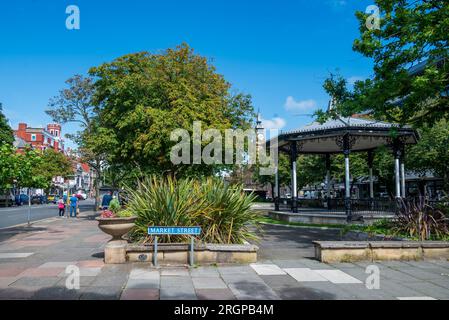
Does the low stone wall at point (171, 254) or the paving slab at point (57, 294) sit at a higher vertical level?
the low stone wall at point (171, 254)

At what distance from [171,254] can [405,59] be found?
9.81 metres

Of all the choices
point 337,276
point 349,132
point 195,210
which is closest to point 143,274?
point 195,210

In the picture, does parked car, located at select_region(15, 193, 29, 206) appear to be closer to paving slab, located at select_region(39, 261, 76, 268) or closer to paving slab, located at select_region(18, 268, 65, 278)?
paving slab, located at select_region(39, 261, 76, 268)

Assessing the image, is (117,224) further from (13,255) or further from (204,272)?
(13,255)

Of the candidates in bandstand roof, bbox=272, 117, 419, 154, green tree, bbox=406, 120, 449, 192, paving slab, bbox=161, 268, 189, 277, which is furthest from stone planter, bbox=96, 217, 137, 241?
green tree, bbox=406, 120, 449, 192

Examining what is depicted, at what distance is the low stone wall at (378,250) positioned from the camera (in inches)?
396

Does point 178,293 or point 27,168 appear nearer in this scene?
point 178,293

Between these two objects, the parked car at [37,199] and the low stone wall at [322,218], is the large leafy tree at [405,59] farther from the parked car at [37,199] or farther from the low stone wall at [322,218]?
the parked car at [37,199]

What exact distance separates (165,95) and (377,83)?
50.1 feet

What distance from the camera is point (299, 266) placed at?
9523mm

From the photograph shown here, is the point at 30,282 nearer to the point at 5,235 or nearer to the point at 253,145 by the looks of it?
the point at 5,235

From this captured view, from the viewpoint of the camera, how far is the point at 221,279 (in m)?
8.12

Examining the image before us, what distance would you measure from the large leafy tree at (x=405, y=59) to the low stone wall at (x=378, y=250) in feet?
15.0

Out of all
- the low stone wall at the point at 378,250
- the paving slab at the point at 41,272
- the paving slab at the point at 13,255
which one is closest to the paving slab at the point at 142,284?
the paving slab at the point at 41,272
